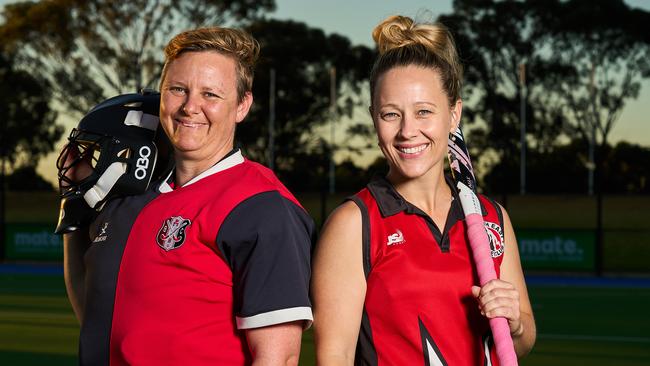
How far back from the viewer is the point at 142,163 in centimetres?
362

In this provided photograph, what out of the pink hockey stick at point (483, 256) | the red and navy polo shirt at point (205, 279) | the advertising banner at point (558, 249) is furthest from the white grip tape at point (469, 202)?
the advertising banner at point (558, 249)

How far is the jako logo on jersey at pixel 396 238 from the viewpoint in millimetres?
3463

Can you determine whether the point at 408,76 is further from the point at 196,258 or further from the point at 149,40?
the point at 149,40

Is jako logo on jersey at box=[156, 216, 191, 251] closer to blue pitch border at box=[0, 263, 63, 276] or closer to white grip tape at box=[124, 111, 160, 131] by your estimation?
white grip tape at box=[124, 111, 160, 131]

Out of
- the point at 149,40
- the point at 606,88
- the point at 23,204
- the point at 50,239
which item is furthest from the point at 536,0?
the point at 50,239

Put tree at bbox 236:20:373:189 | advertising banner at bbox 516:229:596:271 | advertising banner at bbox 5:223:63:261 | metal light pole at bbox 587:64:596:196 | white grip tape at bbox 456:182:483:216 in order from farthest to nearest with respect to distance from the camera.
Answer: tree at bbox 236:20:373:189 → metal light pole at bbox 587:64:596:196 → advertising banner at bbox 5:223:63:261 → advertising banner at bbox 516:229:596:271 → white grip tape at bbox 456:182:483:216

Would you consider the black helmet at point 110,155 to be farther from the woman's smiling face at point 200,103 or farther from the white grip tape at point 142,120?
the woman's smiling face at point 200,103

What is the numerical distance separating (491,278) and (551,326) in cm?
1001

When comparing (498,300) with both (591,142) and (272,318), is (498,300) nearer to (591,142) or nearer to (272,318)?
(272,318)

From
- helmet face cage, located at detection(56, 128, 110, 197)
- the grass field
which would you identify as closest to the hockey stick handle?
helmet face cage, located at detection(56, 128, 110, 197)

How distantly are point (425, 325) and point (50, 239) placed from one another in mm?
22157

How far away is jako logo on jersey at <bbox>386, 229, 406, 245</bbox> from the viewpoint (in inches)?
136

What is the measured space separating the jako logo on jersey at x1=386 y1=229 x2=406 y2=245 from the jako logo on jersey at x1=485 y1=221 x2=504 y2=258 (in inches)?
13.4

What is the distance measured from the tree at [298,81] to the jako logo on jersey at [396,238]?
39664mm
